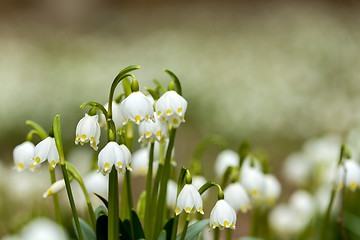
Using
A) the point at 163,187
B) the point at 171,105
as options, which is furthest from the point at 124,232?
the point at 171,105

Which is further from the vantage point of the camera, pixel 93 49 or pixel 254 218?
pixel 93 49

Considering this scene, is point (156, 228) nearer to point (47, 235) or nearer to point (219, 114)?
point (47, 235)

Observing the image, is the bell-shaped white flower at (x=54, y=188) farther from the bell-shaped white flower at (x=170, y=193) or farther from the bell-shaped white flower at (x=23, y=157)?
the bell-shaped white flower at (x=170, y=193)

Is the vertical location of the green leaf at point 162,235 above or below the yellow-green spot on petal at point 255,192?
below

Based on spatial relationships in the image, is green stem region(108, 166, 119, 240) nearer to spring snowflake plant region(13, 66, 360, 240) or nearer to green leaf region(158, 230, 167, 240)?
spring snowflake plant region(13, 66, 360, 240)

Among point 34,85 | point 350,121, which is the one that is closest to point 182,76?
point 34,85

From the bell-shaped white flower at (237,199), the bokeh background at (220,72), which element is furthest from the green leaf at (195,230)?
the bokeh background at (220,72)
